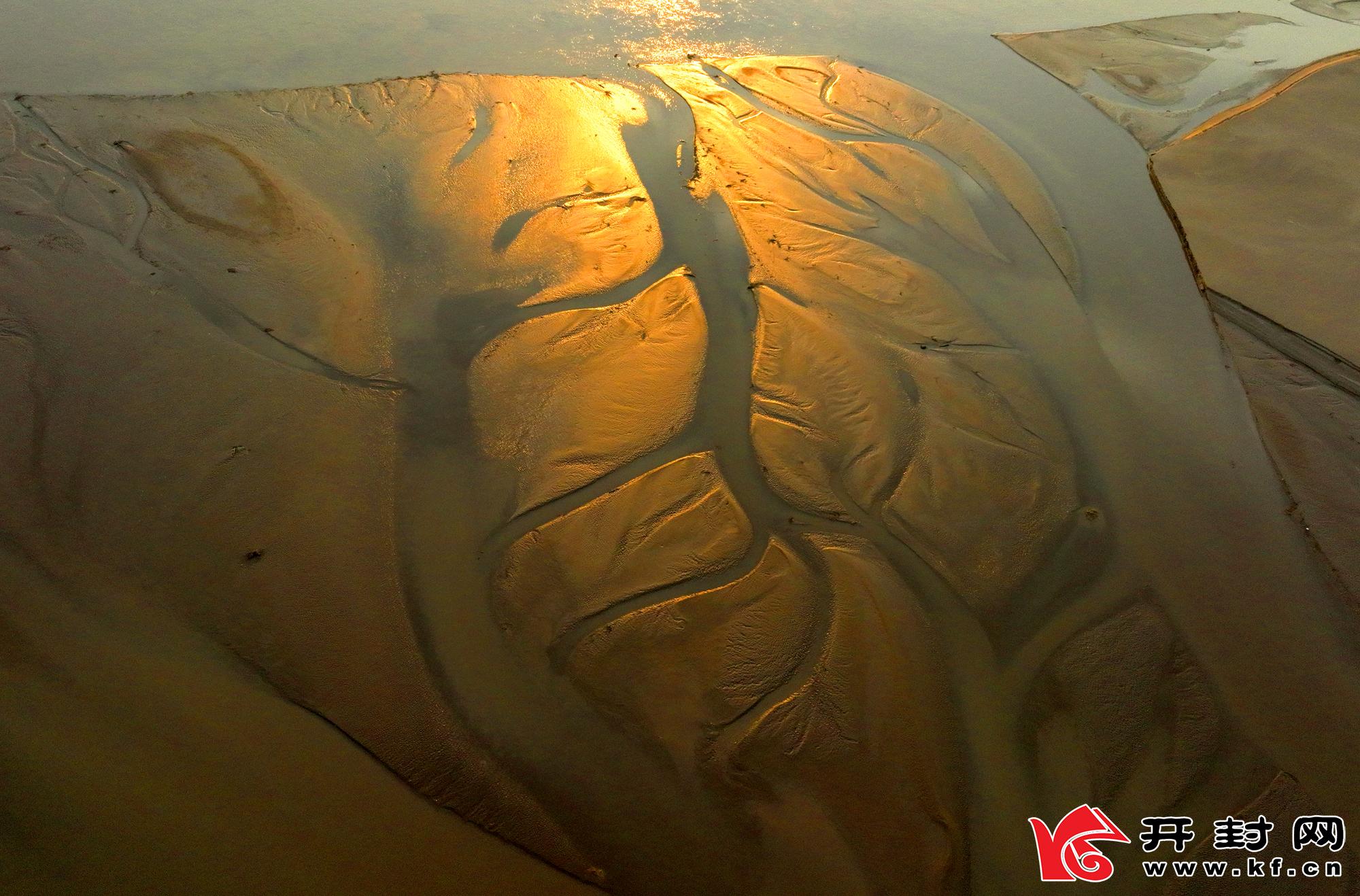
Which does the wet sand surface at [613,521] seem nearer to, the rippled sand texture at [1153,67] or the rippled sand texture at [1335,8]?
the rippled sand texture at [1153,67]

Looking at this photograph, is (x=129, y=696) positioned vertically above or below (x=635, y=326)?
below

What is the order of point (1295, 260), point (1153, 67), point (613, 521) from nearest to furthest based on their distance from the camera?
point (613, 521), point (1295, 260), point (1153, 67)

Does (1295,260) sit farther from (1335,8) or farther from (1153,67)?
(1335,8)

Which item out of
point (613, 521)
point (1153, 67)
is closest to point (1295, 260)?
point (1153, 67)

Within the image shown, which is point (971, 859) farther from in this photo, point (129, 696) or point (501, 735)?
point (129, 696)

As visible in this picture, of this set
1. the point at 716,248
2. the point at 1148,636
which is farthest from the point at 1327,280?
the point at 716,248

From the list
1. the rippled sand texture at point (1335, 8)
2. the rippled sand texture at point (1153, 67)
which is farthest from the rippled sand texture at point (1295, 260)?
the rippled sand texture at point (1335, 8)

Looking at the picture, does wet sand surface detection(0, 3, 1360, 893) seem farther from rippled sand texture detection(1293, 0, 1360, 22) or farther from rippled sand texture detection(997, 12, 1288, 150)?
rippled sand texture detection(1293, 0, 1360, 22)
